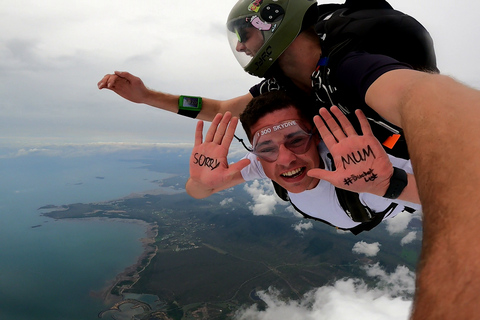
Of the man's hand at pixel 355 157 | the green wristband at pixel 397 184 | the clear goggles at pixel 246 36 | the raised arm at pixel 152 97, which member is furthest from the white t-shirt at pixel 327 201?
the clear goggles at pixel 246 36

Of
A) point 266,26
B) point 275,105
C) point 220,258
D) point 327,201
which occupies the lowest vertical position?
point 220,258

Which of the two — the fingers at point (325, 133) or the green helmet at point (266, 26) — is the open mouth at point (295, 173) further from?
the green helmet at point (266, 26)

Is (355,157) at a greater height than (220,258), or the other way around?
(355,157)

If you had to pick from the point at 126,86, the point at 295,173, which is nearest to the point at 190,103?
the point at 126,86

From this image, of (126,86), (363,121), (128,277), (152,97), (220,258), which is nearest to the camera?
(363,121)

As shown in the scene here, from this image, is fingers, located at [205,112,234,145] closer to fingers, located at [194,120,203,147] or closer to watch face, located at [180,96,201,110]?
fingers, located at [194,120,203,147]

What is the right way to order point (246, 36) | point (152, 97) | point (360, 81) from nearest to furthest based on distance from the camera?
point (360, 81), point (246, 36), point (152, 97)

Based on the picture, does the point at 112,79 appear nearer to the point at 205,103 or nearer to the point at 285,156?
the point at 205,103
